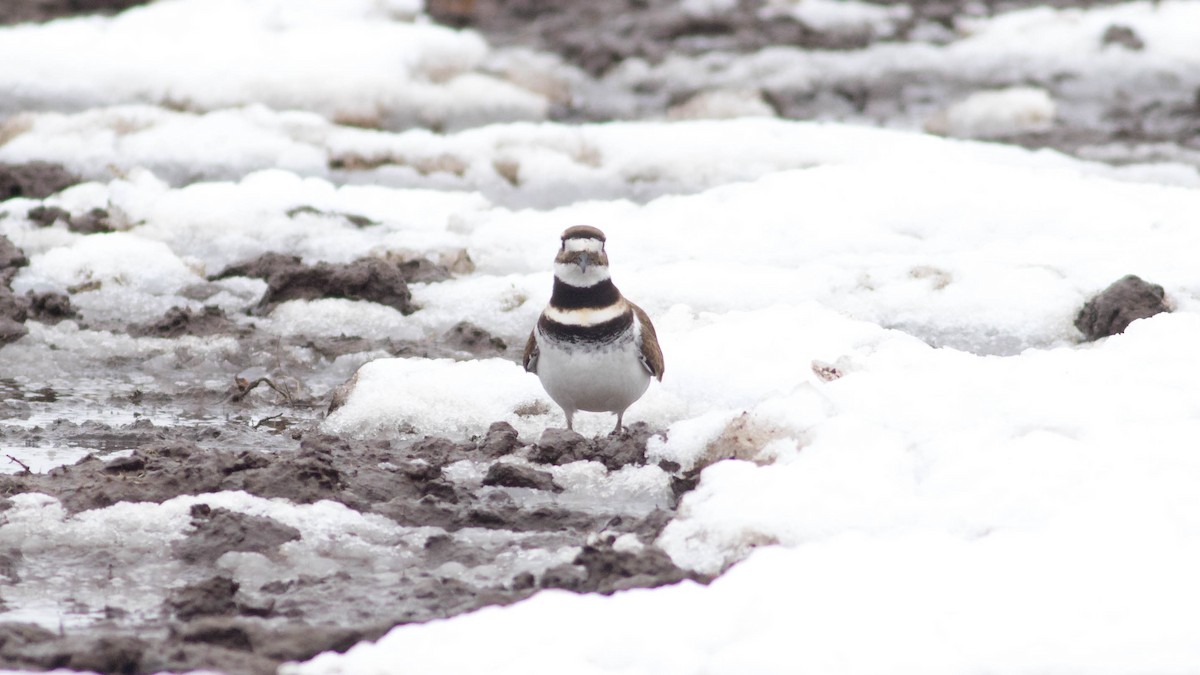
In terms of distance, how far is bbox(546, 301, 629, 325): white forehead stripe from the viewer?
7.00 m

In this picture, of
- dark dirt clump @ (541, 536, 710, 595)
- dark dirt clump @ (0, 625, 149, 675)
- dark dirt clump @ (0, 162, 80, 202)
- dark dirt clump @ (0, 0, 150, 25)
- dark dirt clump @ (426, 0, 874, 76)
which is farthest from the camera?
dark dirt clump @ (426, 0, 874, 76)

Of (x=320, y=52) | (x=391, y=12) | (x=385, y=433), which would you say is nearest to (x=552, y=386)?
(x=385, y=433)

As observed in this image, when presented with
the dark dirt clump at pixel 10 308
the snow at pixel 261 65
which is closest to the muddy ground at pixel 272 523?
the dark dirt clump at pixel 10 308

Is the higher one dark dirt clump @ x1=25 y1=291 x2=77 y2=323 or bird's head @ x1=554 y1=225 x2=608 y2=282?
bird's head @ x1=554 y1=225 x2=608 y2=282

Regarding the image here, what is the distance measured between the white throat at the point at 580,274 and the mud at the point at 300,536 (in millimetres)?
725

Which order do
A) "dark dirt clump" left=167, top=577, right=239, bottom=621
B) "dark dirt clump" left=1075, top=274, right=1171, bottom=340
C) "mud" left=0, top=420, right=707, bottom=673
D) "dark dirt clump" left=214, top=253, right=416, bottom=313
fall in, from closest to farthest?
"mud" left=0, top=420, right=707, bottom=673 < "dark dirt clump" left=167, top=577, right=239, bottom=621 < "dark dirt clump" left=1075, top=274, right=1171, bottom=340 < "dark dirt clump" left=214, top=253, right=416, bottom=313

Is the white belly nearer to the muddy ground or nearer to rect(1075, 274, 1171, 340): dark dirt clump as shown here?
the muddy ground

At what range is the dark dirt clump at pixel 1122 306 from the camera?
8.29m

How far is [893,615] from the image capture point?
4348 millimetres

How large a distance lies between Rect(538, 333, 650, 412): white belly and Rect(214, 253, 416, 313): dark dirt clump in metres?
2.58

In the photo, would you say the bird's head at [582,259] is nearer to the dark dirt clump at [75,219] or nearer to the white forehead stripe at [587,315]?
the white forehead stripe at [587,315]

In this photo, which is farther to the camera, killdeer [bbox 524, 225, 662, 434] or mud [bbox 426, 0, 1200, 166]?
mud [bbox 426, 0, 1200, 166]

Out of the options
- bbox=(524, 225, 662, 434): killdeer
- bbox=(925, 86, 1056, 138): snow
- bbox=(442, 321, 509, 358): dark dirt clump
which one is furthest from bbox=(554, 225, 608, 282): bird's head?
bbox=(925, 86, 1056, 138): snow

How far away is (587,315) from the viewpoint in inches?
277
